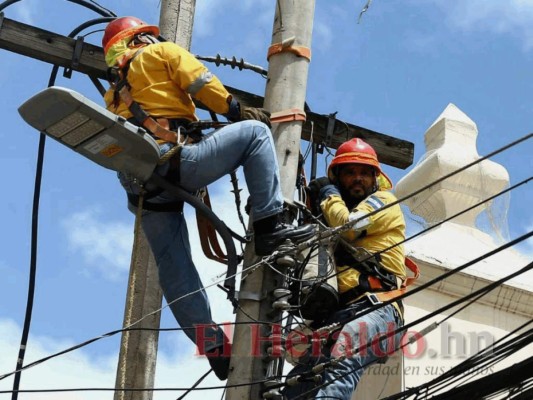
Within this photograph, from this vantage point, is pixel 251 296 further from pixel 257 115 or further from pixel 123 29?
pixel 123 29

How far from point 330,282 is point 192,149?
1.09 meters

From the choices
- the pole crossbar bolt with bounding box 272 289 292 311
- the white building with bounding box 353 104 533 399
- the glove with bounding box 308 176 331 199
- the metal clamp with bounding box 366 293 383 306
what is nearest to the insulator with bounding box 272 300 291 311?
the pole crossbar bolt with bounding box 272 289 292 311

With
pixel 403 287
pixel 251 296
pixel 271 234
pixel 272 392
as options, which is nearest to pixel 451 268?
pixel 403 287

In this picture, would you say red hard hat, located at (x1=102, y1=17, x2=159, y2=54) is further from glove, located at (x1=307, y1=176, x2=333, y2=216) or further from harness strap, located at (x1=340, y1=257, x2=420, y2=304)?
harness strap, located at (x1=340, y1=257, x2=420, y2=304)

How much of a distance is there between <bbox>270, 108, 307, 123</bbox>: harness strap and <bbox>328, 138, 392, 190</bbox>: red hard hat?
796 millimetres

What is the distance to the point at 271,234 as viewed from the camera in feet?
22.2

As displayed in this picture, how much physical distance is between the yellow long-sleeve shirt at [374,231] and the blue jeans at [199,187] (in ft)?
2.06

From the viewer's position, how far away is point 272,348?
256 inches

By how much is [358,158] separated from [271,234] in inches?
49.3

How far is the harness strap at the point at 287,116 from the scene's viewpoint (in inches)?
278

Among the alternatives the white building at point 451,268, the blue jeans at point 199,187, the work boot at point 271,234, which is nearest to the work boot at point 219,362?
the blue jeans at point 199,187

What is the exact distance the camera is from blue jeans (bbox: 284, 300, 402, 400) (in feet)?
21.9

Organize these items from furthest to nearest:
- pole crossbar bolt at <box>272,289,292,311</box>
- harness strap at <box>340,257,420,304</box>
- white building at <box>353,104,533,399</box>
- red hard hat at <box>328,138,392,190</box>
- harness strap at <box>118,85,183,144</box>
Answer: white building at <box>353,104,533,399</box> → red hard hat at <box>328,138,392,190</box> → harness strap at <box>340,257,420,304</box> → harness strap at <box>118,85,183,144</box> → pole crossbar bolt at <box>272,289,292,311</box>

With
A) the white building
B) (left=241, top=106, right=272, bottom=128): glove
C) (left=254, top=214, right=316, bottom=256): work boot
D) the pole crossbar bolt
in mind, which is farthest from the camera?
the white building
